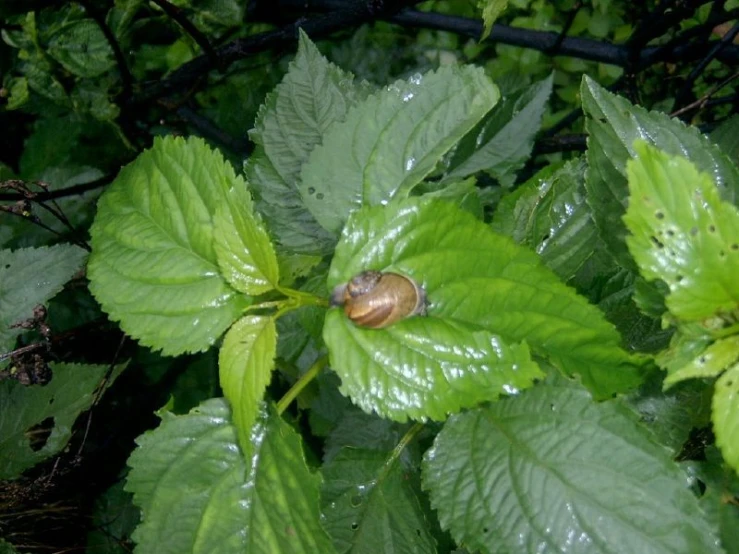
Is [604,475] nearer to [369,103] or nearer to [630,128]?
[630,128]

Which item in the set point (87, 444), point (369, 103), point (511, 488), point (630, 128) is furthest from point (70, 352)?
point (630, 128)

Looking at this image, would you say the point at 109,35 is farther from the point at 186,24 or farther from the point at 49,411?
the point at 49,411

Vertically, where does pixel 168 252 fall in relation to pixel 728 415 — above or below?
below

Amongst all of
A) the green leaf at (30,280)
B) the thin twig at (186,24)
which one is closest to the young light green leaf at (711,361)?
the green leaf at (30,280)

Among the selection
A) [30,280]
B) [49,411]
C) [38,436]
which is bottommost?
[38,436]

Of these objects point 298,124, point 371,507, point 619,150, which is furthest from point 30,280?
point 619,150

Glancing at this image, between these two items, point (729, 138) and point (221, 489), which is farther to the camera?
point (729, 138)
